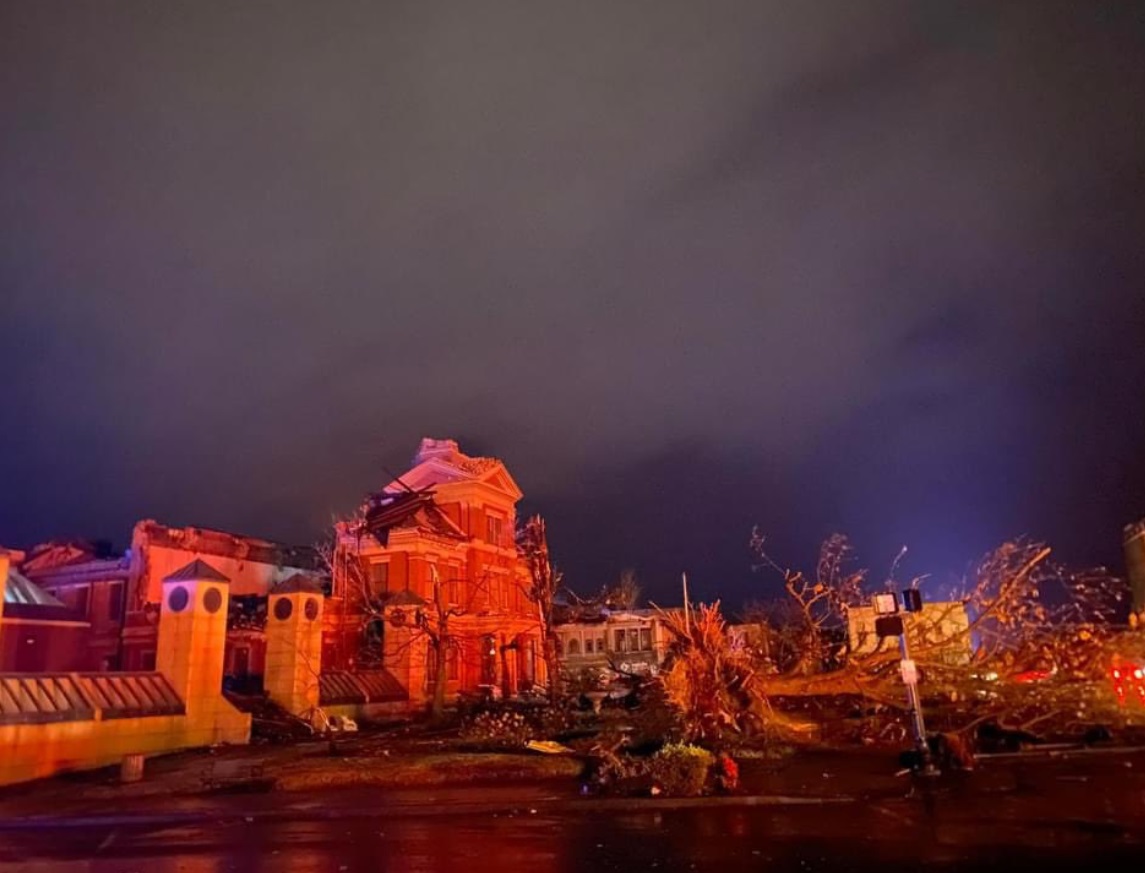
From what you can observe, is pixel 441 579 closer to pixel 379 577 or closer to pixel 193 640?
pixel 379 577

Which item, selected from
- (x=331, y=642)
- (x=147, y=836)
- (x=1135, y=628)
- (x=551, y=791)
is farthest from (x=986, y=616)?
(x=331, y=642)

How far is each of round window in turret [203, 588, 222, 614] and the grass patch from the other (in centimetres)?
Result: 686

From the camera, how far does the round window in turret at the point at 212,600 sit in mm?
23844

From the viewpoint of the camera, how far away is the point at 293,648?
2839cm

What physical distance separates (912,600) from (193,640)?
1829cm

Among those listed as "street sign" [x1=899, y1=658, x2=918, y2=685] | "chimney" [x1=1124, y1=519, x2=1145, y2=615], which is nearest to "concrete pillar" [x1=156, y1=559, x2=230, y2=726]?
"street sign" [x1=899, y1=658, x2=918, y2=685]

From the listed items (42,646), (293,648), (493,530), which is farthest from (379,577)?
(293,648)

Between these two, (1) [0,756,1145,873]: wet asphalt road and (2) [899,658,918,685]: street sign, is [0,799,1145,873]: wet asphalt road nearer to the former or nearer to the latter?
(1) [0,756,1145,873]: wet asphalt road

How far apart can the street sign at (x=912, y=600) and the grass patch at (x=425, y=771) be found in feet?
23.7

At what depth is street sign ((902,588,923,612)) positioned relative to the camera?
16.2 m

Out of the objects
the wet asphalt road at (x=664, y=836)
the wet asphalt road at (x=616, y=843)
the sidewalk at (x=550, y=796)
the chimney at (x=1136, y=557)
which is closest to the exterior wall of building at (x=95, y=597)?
the sidewalk at (x=550, y=796)

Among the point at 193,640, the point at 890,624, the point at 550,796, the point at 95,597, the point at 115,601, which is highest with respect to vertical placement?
the point at 95,597

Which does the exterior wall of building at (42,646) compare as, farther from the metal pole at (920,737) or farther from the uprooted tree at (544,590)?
the metal pole at (920,737)

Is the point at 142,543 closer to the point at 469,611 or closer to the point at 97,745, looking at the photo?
the point at 469,611
